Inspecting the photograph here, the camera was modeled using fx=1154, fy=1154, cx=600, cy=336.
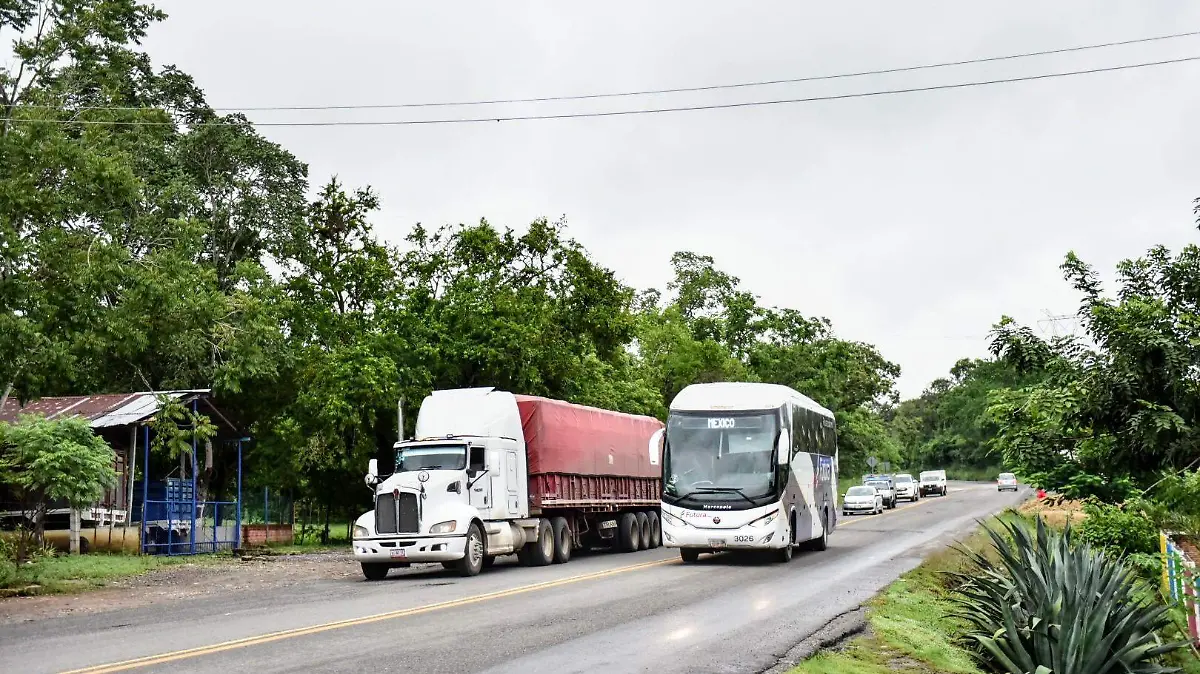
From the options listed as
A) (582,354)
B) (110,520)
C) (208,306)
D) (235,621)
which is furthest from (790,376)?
(235,621)

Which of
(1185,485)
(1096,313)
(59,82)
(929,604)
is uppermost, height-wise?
(59,82)

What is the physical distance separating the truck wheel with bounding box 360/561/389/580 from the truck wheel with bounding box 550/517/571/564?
4510mm

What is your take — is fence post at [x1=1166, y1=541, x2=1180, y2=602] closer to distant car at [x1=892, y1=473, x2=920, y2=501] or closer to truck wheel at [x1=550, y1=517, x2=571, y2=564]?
truck wheel at [x1=550, y1=517, x2=571, y2=564]

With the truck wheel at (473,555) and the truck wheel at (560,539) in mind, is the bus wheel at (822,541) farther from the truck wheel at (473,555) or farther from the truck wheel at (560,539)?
the truck wheel at (473,555)

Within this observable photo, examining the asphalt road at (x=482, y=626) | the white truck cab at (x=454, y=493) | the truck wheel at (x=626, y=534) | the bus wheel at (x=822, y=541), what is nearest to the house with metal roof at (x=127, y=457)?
the white truck cab at (x=454, y=493)

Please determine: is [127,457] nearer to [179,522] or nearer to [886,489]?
[179,522]

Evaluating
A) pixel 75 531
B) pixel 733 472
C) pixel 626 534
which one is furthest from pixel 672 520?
pixel 75 531

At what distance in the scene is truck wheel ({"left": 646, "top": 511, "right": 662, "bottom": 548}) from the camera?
104ft

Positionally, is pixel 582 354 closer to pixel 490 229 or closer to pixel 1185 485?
pixel 490 229

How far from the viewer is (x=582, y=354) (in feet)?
132

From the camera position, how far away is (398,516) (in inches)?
839

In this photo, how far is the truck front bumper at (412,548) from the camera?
822 inches

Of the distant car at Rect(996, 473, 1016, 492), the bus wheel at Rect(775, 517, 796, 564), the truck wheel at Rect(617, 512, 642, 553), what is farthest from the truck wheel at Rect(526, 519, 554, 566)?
the distant car at Rect(996, 473, 1016, 492)

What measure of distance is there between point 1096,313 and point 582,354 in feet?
76.1
